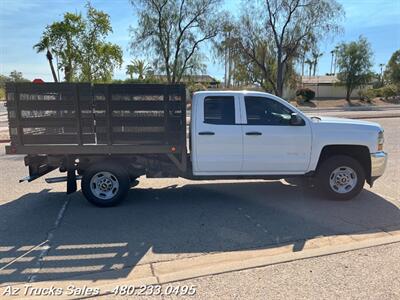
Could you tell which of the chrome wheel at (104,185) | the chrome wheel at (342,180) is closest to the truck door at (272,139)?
the chrome wheel at (342,180)

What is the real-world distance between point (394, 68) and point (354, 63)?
51.1 ft

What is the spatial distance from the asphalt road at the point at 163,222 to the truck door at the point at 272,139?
68 centimetres

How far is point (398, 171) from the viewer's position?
7785 millimetres

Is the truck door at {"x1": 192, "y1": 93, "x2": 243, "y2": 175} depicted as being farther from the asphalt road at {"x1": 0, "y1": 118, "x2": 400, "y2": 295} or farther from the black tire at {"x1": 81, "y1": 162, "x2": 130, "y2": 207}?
the black tire at {"x1": 81, "y1": 162, "x2": 130, "y2": 207}

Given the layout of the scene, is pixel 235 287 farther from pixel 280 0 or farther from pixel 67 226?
pixel 280 0

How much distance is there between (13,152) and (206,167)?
3.18 metres

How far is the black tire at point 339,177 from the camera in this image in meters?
5.68

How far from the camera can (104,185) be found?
18.2 feet

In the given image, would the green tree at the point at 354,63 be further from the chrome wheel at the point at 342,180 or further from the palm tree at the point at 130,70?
the chrome wheel at the point at 342,180

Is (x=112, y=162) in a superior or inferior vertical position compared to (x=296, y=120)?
inferior

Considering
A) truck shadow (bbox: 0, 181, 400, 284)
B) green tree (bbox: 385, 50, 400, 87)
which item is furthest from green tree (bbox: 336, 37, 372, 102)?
truck shadow (bbox: 0, 181, 400, 284)

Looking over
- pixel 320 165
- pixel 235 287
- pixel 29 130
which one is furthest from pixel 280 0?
pixel 235 287

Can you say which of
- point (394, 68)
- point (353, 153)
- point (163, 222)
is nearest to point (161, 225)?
point (163, 222)

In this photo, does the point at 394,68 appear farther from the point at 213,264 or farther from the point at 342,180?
the point at 213,264
